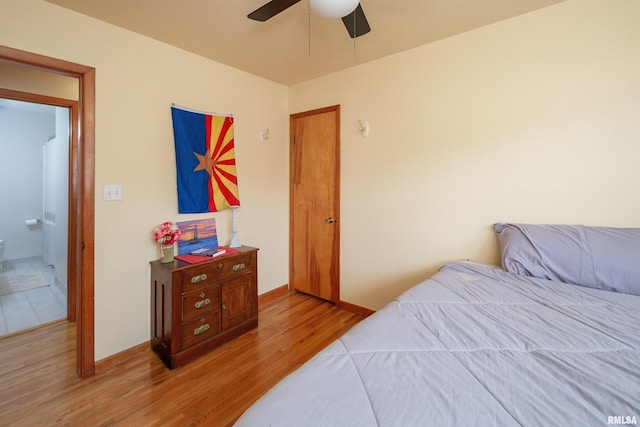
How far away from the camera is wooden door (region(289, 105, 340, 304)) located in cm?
300

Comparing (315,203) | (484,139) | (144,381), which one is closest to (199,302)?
(144,381)

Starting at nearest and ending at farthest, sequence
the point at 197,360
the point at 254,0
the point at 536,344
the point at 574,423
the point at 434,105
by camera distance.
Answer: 1. the point at 574,423
2. the point at 536,344
3. the point at 254,0
4. the point at 197,360
5. the point at 434,105

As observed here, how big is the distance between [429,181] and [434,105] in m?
0.64

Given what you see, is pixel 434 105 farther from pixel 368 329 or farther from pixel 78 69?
pixel 78 69

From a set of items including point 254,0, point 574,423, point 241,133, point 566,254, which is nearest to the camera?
point 574,423

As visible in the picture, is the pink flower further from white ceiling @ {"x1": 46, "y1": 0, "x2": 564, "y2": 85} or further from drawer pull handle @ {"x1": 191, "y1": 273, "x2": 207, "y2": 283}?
white ceiling @ {"x1": 46, "y1": 0, "x2": 564, "y2": 85}

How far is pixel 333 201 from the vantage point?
3014 mm

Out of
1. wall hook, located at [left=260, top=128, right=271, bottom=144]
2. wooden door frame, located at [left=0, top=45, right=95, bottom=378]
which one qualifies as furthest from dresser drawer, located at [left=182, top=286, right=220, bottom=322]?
wall hook, located at [left=260, top=128, right=271, bottom=144]

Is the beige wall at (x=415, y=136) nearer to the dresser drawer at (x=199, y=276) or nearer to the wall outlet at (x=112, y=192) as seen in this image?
the wall outlet at (x=112, y=192)

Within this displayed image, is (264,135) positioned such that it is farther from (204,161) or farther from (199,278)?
(199,278)

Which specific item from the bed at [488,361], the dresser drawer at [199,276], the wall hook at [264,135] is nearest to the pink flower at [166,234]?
the dresser drawer at [199,276]

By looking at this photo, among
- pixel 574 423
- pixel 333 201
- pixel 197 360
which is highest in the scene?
pixel 333 201

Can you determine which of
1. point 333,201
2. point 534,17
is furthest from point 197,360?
point 534,17

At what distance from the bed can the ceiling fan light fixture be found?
1427 mm
